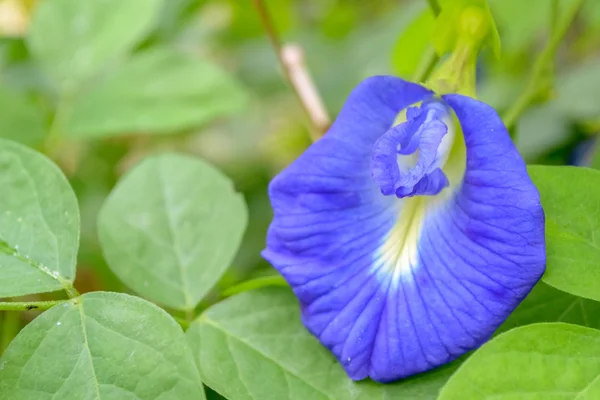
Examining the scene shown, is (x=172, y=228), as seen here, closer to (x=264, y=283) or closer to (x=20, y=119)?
(x=264, y=283)

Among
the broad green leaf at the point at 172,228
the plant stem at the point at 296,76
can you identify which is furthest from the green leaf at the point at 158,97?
the broad green leaf at the point at 172,228

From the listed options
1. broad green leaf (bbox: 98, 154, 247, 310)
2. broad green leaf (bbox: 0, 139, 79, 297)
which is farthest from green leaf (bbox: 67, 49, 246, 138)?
broad green leaf (bbox: 0, 139, 79, 297)

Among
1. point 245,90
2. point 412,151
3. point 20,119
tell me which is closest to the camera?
point 412,151

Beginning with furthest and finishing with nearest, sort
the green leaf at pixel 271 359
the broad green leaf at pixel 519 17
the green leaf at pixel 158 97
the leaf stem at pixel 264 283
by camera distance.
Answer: the broad green leaf at pixel 519 17 < the green leaf at pixel 158 97 < the leaf stem at pixel 264 283 < the green leaf at pixel 271 359

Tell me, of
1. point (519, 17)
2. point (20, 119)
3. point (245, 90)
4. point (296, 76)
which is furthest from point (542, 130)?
point (20, 119)

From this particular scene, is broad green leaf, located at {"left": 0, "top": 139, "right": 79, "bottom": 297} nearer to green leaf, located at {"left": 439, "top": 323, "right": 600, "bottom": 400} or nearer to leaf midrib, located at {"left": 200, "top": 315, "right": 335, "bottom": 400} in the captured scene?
leaf midrib, located at {"left": 200, "top": 315, "right": 335, "bottom": 400}

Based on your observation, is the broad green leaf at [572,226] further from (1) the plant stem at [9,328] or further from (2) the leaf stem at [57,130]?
(2) the leaf stem at [57,130]
